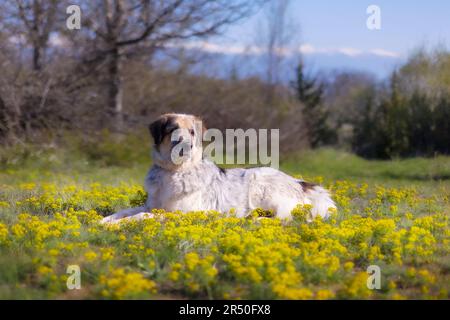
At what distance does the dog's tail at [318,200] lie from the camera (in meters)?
8.63

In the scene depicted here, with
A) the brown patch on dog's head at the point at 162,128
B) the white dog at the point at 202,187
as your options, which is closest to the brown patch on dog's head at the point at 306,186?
the white dog at the point at 202,187

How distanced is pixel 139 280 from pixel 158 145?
129 inches

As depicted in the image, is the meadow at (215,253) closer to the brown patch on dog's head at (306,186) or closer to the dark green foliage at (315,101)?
the brown patch on dog's head at (306,186)

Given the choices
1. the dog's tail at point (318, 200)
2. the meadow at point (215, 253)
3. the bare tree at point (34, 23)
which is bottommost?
the meadow at point (215, 253)

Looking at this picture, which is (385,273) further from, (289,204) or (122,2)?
(122,2)

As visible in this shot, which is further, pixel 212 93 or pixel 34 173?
pixel 212 93

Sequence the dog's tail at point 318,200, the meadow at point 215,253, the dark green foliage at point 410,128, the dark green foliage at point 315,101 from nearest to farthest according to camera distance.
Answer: the meadow at point 215,253
the dog's tail at point 318,200
the dark green foliage at point 410,128
the dark green foliage at point 315,101

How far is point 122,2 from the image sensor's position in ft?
64.2

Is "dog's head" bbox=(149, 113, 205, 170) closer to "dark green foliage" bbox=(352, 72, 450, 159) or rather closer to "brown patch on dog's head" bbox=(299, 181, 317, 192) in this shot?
"brown patch on dog's head" bbox=(299, 181, 317, 192)

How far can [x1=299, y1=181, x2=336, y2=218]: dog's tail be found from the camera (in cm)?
863

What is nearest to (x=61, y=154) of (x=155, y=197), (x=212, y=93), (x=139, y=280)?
(x=212, y=93)

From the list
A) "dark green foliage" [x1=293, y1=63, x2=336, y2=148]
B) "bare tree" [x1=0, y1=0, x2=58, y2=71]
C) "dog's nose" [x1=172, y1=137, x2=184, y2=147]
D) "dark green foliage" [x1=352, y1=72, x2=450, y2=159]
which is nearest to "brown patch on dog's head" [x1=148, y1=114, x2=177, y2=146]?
"dog's nose" [x1=172, y1=137, x2=184, y2=147]

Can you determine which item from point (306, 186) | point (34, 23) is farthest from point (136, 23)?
point (306, 186)

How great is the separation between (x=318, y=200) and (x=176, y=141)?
2536 mm
